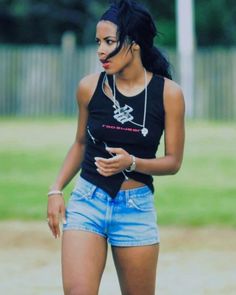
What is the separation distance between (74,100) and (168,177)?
43.5 ft

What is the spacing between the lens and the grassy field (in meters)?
12.7

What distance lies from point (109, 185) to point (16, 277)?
429cm

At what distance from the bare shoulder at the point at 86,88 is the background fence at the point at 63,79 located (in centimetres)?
2108

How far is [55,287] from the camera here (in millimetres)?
9227

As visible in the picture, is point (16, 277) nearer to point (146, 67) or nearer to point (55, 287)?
point (55, 287)

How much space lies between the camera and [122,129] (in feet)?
18.2

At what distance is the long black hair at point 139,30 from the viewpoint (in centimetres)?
559

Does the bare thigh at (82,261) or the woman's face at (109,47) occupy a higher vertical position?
the woman's face at (109,47)

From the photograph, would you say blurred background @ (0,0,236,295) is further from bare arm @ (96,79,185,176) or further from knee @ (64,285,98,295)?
knee @ (64,285,98,295)

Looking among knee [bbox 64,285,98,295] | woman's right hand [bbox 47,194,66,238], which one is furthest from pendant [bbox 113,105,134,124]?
knee [bbox 64,285,98,295]

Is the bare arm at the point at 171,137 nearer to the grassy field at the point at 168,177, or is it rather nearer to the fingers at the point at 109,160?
the fingers at the point at 109,160

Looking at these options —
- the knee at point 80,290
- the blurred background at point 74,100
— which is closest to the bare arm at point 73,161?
the knee at point 80,290

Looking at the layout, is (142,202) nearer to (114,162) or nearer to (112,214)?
(112,214)

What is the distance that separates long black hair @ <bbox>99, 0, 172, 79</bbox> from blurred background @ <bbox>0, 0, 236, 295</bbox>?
337mm
